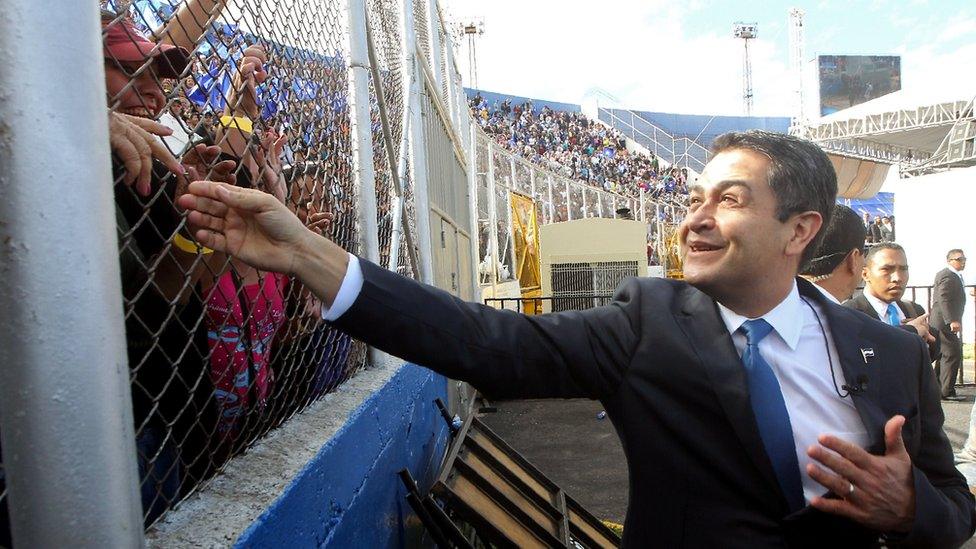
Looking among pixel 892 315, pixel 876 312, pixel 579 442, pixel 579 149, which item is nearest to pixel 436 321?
pixel 876 312

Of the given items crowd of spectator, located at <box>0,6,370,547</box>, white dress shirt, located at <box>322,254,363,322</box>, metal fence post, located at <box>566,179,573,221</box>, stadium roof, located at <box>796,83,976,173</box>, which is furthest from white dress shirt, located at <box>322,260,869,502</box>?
stadium roof, located at <box>796,83,976,173</box>

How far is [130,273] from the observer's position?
1.24 meters

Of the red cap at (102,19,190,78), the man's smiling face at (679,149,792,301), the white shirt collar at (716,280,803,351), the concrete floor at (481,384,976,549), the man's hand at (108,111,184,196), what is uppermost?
the red cap at (102,19,190,78)

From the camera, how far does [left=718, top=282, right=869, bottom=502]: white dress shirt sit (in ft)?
5.39

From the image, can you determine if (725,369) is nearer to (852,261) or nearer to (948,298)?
(852,261)

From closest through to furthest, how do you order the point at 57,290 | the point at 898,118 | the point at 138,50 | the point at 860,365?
1. the point at 57,290
2. the point at 138,50
3. the point at 860,365
4. the point at 898,118

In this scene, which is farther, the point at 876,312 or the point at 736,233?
the point at 876,312

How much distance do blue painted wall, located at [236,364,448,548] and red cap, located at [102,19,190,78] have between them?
2.99 feet

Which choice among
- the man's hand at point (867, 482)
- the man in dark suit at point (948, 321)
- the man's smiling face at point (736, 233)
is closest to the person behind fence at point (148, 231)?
the man's smiling face at point (736, 233)

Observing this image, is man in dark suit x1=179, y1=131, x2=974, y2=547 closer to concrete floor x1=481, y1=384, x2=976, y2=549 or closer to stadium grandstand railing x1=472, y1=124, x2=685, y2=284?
concrete floor x1=481, y1=384, x2=976, y2=549

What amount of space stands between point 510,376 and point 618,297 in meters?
0.47

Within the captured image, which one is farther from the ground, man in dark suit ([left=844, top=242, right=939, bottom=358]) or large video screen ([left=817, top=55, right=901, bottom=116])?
large video screen ([left=817, top=55, right=901, bottom=116])

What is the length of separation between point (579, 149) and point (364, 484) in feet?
122

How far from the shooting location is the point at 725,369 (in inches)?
62.4
